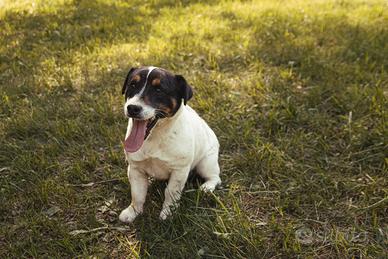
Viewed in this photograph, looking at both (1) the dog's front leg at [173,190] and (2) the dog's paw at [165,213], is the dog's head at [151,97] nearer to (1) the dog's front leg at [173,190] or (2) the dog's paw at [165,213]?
(1) the dog's front leg at [173,190]

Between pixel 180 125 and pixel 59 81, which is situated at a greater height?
pixel 180 125

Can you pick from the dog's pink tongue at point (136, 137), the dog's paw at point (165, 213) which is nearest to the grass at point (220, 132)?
the dog's paw at point (165, 213)

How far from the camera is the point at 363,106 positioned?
462cm

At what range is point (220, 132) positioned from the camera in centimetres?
453

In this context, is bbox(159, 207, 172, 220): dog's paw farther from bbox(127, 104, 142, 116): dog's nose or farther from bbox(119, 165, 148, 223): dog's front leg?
bbox(127, 104, 142, 116): dog's nose

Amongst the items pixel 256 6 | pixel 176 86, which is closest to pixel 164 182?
pixel 176 86

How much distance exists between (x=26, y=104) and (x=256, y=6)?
199 inches

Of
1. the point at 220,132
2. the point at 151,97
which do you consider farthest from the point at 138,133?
the point at 220,132

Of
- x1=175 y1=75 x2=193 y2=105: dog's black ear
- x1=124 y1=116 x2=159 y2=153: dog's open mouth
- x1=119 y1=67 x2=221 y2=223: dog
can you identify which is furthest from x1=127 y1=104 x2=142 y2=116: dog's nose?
x1=175 y1=75 x2=193 y2=105: dog's black ear

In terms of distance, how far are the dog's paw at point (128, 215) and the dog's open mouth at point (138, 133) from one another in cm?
65

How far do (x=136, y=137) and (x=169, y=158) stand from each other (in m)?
0.30

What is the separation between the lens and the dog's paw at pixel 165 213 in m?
3.29

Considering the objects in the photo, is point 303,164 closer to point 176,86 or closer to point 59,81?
point 176,86

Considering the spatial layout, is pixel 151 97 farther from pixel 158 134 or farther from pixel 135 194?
pixel 135 194
